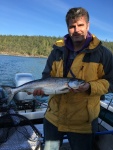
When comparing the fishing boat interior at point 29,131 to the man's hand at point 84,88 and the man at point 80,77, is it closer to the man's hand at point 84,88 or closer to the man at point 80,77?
the man at point 80,77

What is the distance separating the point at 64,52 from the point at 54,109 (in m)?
0.70

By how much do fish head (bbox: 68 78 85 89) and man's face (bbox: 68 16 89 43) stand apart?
0.45 meters

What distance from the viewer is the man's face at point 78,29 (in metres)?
2.75

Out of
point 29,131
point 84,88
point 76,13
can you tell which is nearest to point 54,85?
point 84,88

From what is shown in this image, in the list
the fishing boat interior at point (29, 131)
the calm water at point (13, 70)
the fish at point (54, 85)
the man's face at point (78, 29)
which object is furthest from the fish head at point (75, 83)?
the calm water at point (13, 70)

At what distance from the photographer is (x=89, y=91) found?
8.96 ft

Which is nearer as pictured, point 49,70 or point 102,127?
point 49,70

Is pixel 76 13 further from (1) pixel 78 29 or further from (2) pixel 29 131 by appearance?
(2) pixel 29 131

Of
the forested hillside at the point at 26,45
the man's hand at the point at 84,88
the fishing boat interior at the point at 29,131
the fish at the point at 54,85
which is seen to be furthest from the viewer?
the forested hillside at the point at 26,45

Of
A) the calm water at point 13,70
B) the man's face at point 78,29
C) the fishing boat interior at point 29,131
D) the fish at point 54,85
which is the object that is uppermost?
the man's face at point 78,29

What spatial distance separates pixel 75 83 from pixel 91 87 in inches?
7.5

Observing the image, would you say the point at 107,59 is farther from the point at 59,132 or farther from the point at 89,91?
the point at 59,132

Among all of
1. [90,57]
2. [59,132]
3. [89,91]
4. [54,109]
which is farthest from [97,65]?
[59,132]

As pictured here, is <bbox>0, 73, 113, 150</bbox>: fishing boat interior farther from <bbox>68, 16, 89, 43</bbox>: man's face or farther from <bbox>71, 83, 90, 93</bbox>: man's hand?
<bbox>68, 16, 89, 43</bbox>: man's face
